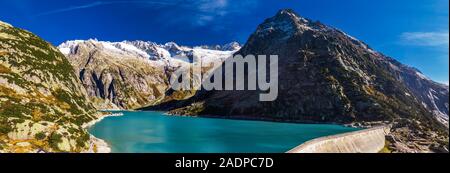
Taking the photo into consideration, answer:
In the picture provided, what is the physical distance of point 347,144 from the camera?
10088cm

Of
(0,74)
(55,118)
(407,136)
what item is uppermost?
(0,74)

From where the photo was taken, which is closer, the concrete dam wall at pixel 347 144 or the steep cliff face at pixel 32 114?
the concrete dam wall at pixel 347 144

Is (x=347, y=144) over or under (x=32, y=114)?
under

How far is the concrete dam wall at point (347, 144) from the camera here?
243 feet

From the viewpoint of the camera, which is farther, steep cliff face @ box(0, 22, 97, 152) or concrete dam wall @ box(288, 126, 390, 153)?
steep cliff face @ box(0, 22, 97, 152)

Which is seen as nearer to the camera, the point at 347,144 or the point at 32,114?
the point at 347,144

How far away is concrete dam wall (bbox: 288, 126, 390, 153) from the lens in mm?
73975
